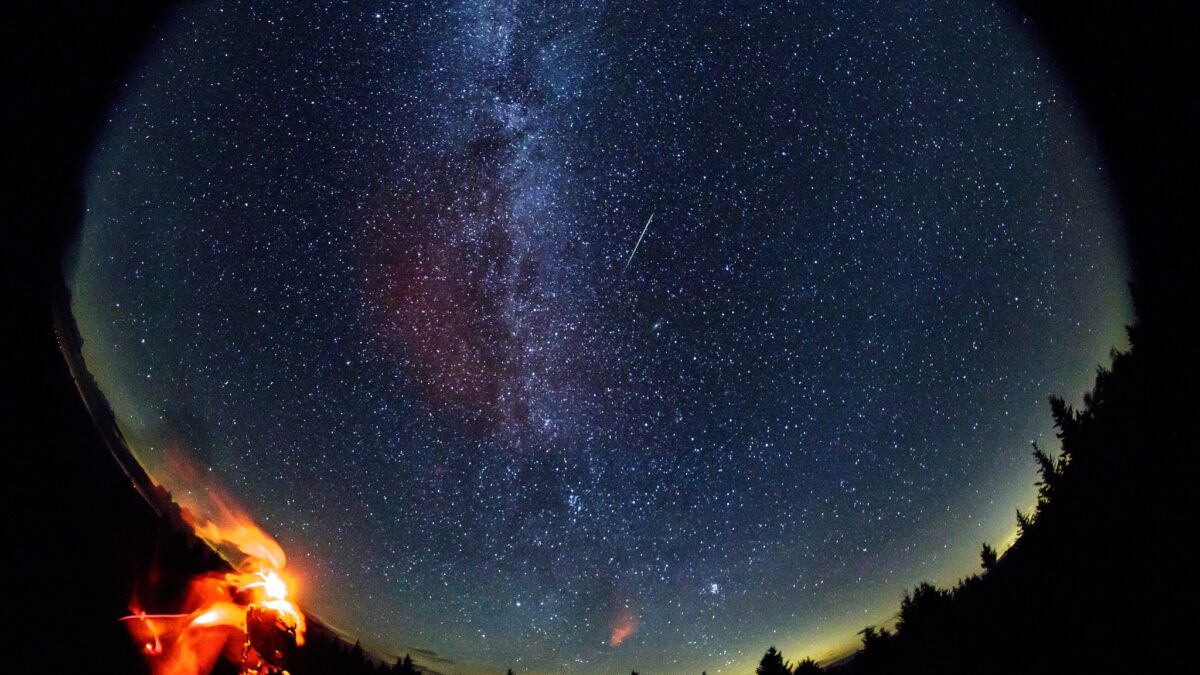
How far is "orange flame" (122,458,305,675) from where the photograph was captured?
4.69 m

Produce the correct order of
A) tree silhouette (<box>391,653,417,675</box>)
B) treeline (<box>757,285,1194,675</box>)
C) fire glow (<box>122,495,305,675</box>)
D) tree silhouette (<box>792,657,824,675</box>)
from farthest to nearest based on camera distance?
1. tree silhouette (<box>391,653,417,675</box>)
2. tree silhouette (<box>792,657,824,675</box>)
3. treeline (<box>757,285,1194,675</box>)
4. fire glow (<box>122,495,305,675</box>)

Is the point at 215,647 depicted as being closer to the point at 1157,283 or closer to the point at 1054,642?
the point at 1054,642

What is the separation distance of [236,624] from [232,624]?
0.10 meters

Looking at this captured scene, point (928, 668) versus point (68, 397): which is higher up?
point (68, 397)

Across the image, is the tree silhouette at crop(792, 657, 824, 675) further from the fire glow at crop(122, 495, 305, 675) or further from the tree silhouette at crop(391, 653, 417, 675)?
the tree silhouette at crop(391, 653, 417, 675)

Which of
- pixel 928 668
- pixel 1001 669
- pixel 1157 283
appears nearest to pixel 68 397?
pixel 1001 669

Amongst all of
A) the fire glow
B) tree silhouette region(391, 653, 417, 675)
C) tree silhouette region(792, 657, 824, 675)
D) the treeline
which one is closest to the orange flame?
the fire glow

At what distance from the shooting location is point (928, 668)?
8.68m

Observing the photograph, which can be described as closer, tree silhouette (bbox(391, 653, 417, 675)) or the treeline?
the treeline

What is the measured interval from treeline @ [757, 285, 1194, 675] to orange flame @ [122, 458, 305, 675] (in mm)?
9525

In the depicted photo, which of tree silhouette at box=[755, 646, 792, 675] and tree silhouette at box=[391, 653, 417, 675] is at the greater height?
tree silhouette at box=[391, 653, 417, 675]

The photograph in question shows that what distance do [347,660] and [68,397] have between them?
62.0 feet

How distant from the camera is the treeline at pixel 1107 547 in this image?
5.59 meters

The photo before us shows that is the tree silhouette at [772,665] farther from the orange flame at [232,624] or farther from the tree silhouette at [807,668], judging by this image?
the orange flame at [232,624]
